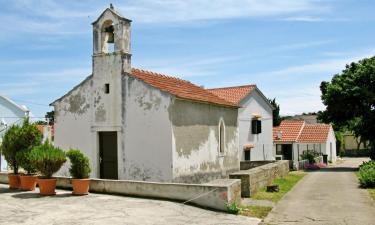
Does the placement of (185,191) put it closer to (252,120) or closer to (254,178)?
(254,178)

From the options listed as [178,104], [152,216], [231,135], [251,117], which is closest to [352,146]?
[251,117]

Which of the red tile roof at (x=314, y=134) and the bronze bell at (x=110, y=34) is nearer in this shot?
the bronze bell at (x=110, y=34)

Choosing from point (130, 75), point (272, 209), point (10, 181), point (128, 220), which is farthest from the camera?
point (130, 75)

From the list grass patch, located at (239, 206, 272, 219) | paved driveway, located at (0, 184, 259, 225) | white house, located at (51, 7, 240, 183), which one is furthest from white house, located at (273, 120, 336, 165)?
paved driveway, located at (0, 184, 259, 225)

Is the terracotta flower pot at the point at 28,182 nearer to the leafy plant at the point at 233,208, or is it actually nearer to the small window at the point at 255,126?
the leafy plant at the point at 233,208

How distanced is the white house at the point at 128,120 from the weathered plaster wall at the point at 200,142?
1.6 inches

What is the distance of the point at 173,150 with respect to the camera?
17.7 meters

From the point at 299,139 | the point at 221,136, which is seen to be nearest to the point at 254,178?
the point at 221,136

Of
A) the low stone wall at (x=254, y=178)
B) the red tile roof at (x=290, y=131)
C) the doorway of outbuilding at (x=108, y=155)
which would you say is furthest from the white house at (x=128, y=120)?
the red tile roof at (x=290, y=131)

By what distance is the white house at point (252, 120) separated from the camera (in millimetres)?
35125

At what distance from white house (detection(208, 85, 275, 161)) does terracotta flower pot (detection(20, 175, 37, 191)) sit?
20.0 meters

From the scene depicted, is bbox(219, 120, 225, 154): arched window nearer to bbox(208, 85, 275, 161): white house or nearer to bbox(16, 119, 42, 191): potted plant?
bbox(16, 119, 42, 191): potted plant

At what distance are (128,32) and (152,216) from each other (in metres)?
9.44

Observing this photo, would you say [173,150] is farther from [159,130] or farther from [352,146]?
[352,146]
